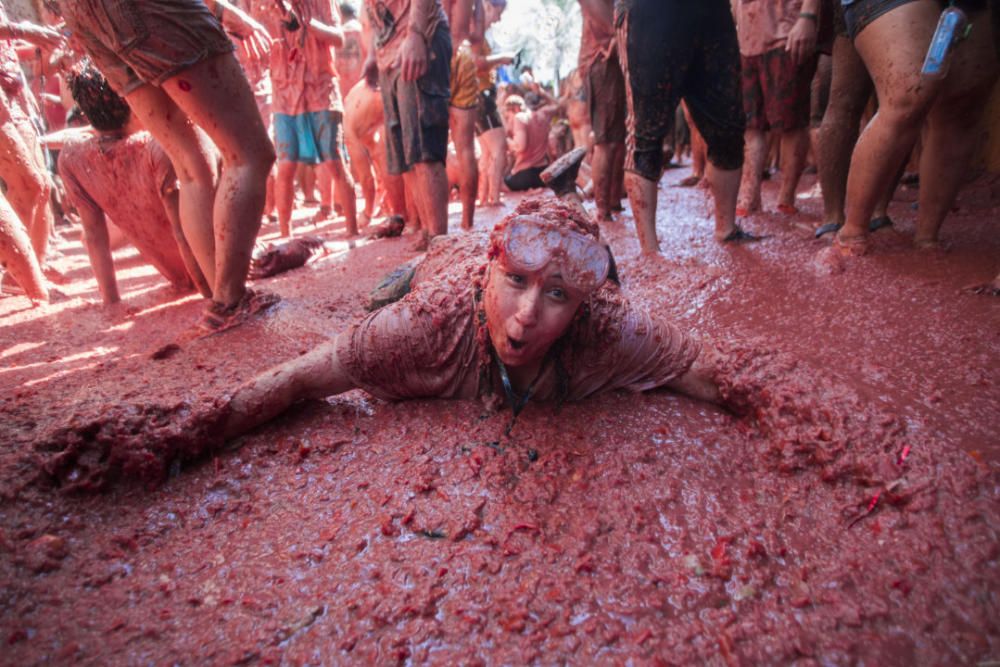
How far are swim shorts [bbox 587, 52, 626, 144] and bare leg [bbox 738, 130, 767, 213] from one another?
1.13m

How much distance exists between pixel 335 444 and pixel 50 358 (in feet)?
6.74

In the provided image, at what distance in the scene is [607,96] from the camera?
181 inches

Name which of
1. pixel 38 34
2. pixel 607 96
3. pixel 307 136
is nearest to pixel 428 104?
pixel 607 96

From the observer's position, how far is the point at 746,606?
108 centimetres

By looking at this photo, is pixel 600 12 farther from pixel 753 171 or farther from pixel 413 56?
pixel 753 171

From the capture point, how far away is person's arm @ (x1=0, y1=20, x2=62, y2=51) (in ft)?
12.3

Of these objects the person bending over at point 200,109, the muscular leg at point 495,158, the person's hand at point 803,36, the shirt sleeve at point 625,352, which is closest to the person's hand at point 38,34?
the person bending over at point 200,109

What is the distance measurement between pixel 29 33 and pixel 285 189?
7.69ft

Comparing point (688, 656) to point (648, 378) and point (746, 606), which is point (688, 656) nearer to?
point (746, 606)

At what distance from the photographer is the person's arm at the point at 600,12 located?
394 centimetres

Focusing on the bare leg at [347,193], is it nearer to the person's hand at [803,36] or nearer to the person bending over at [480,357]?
the person's hand at [803,36]

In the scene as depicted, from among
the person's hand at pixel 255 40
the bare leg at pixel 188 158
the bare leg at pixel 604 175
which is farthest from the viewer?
the bare leg at pixel 604 175

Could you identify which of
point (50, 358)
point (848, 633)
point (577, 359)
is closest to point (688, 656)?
point (848, 633)

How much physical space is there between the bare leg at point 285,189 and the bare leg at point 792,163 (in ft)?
15.9
